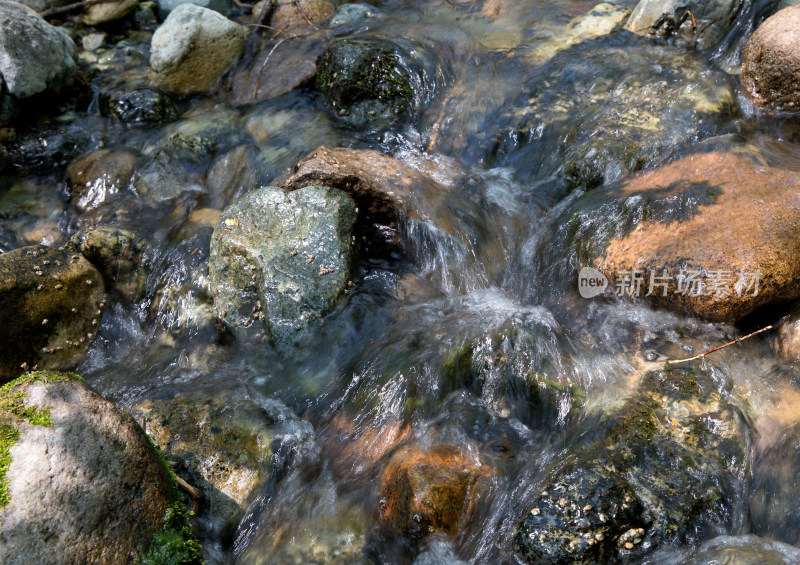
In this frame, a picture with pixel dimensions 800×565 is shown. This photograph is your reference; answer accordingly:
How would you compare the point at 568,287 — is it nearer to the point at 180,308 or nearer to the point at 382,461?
the point at 382,461

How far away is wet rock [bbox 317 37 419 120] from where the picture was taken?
6.53m

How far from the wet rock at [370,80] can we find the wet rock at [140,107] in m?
2.10

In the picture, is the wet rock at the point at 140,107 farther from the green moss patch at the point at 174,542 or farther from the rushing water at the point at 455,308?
the green moss patch at the point at 174,542

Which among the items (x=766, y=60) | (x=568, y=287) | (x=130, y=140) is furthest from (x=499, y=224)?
(x=130, y=140)

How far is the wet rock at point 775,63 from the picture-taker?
523 cm

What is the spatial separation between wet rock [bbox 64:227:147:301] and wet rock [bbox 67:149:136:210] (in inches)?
37.2

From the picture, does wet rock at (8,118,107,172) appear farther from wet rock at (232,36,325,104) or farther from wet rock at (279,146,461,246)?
wet rock at (279,146,461,246)

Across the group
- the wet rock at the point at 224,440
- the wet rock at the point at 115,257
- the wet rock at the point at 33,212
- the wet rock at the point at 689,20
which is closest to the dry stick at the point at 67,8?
the wet rock at the point at 33,212

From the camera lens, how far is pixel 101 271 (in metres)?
5.56

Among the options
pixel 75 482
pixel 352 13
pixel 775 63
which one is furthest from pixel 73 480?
pixel 352 13

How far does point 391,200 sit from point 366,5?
432 cm

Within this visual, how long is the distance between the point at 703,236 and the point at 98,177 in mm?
5921

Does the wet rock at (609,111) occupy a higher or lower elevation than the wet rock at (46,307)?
higher

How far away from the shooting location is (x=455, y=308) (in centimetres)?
476
